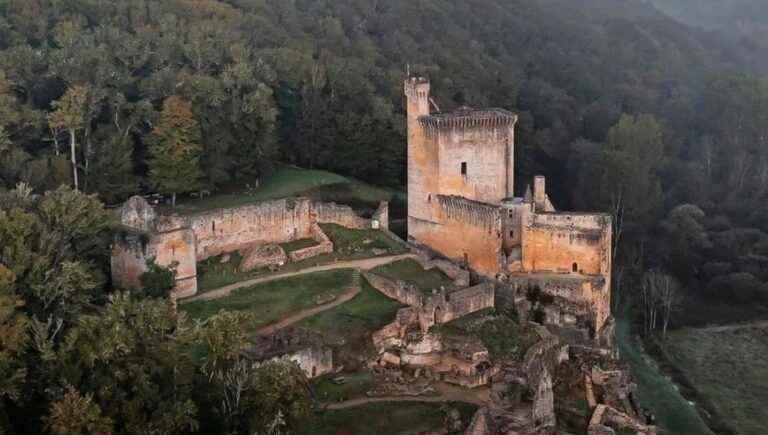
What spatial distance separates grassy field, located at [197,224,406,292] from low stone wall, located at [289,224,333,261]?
0.24 m

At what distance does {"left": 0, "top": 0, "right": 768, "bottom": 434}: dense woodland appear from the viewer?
25.9 metres

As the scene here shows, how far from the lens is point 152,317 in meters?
26.5

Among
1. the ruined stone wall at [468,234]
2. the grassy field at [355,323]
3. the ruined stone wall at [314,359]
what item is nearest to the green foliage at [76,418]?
the ruined stone wall at [314,359]

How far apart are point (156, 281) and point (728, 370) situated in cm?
2796

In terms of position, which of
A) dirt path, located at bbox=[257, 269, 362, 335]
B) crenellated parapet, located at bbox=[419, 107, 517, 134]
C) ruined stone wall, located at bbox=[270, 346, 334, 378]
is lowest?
ruined stone wall, located at bbox=[270, 346, 334, 378]

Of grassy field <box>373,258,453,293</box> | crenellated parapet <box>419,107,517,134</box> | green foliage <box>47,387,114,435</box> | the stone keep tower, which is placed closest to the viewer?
green foliage <box>47,387,114,435</box>

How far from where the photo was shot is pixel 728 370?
1896 inches

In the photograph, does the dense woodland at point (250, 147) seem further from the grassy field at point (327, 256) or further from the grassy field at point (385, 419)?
the grassy field at point (327, 256)

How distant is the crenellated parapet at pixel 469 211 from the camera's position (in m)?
42.1

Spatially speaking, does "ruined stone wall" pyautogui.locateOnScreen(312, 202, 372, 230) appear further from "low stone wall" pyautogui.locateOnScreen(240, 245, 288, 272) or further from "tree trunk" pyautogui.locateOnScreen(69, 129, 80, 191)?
"tree trunk" pyautogui.locateOnScreen(69, 129, 80, 191)

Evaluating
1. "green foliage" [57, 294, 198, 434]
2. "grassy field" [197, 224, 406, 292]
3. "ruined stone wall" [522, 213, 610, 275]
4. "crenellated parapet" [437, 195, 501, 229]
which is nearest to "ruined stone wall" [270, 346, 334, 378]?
"green foliage" [57, 294, 198, 434]

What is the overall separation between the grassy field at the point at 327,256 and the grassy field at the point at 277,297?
113cm

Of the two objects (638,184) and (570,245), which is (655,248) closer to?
(638,184)

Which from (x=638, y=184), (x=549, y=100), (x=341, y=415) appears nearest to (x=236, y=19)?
(x=549, y=100)
